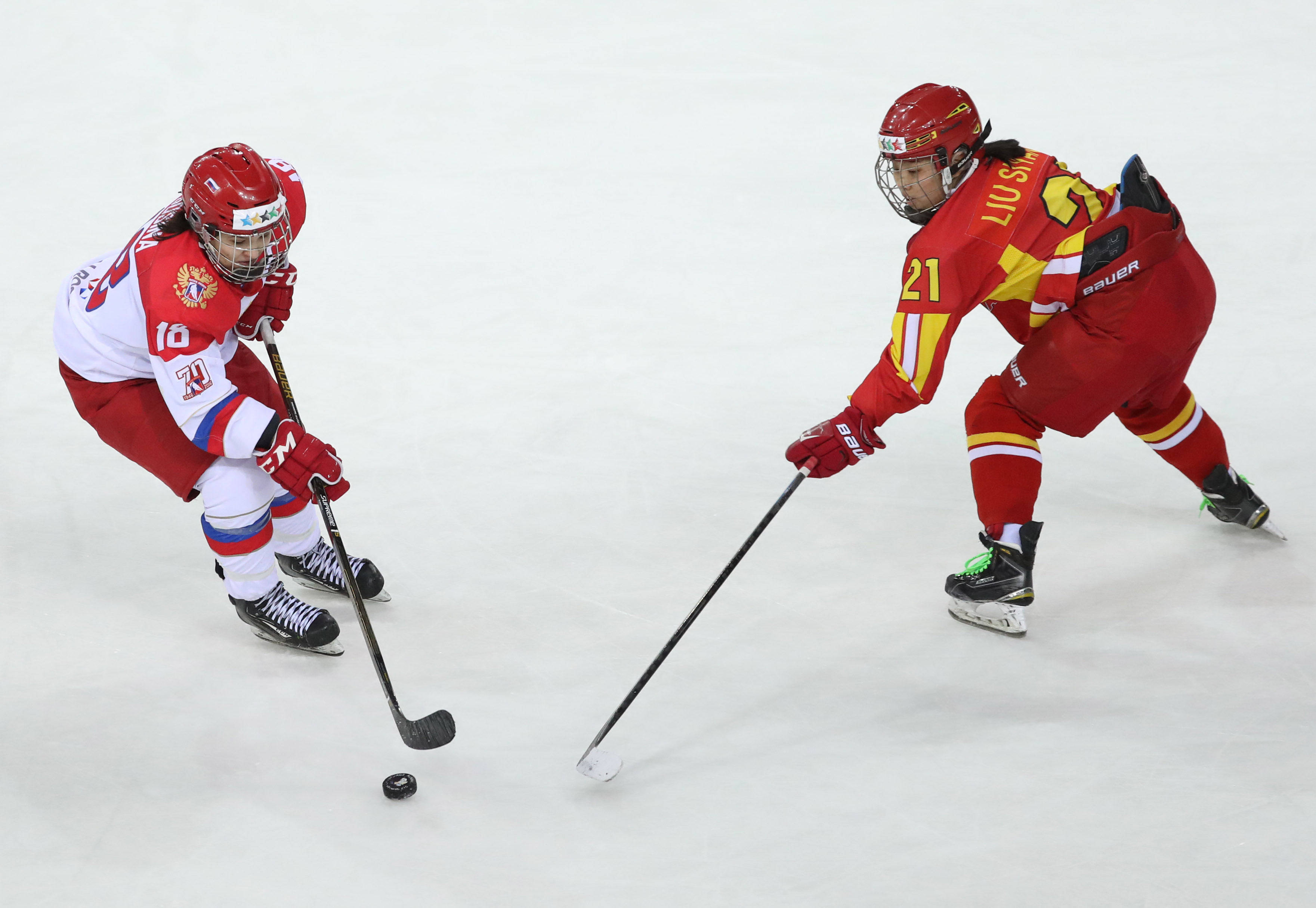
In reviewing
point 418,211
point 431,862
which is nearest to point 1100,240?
point 431,862

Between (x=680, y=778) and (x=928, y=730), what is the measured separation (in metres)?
0.53

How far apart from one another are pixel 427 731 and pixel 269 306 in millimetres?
1141

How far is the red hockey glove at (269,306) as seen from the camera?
2982 millimetres

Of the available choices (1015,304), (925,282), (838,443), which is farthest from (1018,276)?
(838,443)

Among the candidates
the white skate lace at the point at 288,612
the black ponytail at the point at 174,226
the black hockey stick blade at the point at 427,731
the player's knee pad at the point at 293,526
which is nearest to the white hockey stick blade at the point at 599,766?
the black hockey stick blade at the point at 427,731

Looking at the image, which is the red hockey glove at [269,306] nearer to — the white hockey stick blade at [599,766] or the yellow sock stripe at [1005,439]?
the white hockey stick blade at [599,766]

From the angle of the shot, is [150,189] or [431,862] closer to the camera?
[431,862]

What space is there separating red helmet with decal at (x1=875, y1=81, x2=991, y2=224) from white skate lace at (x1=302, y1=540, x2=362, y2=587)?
161 cm

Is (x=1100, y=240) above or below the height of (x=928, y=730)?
above

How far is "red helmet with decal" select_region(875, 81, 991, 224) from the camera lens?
2.60 m

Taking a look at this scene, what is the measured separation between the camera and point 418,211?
17.0ft

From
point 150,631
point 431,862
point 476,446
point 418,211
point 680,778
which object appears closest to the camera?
point 431,862

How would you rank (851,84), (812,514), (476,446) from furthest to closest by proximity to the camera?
(851,84) → (476,446) → (812,514)

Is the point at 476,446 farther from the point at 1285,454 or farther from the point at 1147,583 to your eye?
the point at 1285,454
